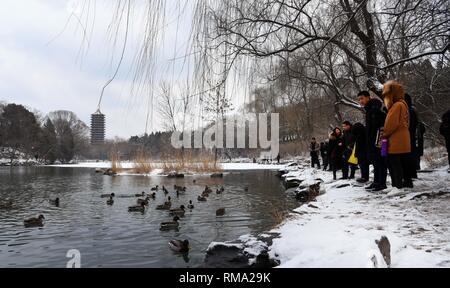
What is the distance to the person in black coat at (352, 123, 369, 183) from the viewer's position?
846cm

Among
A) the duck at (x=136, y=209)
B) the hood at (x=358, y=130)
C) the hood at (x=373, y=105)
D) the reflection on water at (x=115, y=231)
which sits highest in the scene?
the hood at (x=373, y=105)

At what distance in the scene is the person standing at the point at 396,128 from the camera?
6.05 meters

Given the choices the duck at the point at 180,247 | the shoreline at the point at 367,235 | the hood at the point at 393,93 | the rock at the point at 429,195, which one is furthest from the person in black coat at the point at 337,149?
the duck at the point at 180,247

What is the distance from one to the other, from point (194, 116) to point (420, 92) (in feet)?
27.3

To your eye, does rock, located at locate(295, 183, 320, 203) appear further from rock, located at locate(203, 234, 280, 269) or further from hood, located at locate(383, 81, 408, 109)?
rock, located at locate(203, 234, 280, 269)

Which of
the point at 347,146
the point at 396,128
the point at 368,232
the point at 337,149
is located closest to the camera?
the point at 368,232

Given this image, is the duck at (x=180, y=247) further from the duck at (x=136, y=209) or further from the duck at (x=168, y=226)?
the duck at (x=136, y=209)

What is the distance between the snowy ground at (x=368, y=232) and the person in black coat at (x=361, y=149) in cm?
188

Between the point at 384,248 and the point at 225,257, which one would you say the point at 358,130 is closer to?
the point at 225,257

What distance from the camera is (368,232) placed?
12.6ft

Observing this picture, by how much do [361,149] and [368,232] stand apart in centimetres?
513

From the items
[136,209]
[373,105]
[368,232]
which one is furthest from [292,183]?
[368,232]

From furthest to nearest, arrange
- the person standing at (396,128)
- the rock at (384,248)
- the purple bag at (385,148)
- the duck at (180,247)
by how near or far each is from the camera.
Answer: the purple bag at (385,148) → the person standing at (396,128) → the duck at (180,247) → the rock at (384,248)
